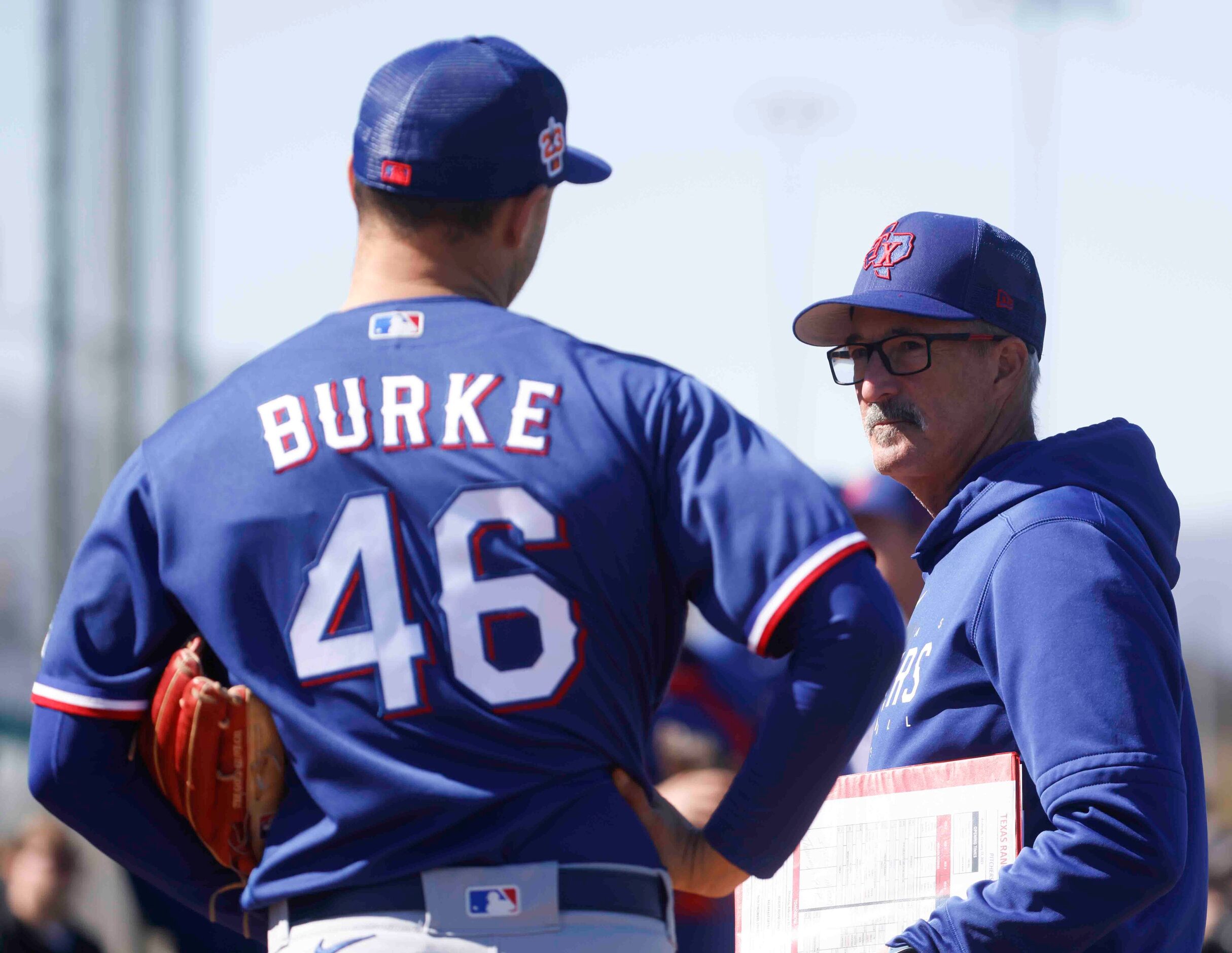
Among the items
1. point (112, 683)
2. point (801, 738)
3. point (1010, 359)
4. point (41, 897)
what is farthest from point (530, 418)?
point (41, 897)

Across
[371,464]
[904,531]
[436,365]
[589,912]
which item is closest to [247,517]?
[371,464]

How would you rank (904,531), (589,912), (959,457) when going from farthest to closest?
1. (904,531)
2. (959,457)
3. (589,912)

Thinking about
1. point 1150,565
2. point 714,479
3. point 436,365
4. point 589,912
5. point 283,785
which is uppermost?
point 436,365

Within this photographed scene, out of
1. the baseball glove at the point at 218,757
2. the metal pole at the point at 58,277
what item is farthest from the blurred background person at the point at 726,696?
the metal pole at the point at 58,277

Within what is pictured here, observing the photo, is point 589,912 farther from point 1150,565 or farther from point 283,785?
point 1150,565

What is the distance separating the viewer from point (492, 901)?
2.25 metres

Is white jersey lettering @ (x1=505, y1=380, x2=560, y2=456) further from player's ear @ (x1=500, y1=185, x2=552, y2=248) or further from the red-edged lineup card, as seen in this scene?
the red-edged lineup card

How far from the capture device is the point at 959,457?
3.38m

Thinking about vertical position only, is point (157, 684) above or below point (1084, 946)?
above

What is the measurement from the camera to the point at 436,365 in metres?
2.38

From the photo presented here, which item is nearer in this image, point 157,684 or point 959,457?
point 157,684

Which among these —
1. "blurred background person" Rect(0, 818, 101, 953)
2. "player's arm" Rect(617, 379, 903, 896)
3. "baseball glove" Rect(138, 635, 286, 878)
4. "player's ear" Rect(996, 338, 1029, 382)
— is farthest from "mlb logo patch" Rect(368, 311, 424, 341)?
"blurred background person" Rect(0, 818, 101, 953)

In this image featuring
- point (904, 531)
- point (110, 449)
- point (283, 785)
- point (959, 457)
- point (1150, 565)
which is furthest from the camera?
point (110, 449)

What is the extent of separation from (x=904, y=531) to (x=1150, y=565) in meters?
2.20
